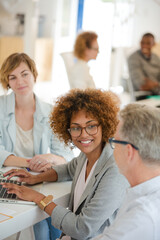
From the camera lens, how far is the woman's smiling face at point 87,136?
169cm

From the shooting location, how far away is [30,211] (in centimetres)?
156

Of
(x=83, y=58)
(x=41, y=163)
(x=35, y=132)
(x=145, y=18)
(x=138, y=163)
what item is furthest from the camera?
(x=145, y=18)

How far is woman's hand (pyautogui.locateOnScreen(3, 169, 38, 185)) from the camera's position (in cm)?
184

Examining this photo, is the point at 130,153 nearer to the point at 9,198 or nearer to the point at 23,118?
the point at 9,198

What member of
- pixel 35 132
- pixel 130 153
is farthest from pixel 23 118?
pixel 130 153

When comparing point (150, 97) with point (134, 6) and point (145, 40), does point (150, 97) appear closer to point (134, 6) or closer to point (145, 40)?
point (145, 40)

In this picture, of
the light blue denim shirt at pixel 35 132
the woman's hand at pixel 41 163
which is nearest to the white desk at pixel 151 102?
the light blue denim shirt at pixel 35 132

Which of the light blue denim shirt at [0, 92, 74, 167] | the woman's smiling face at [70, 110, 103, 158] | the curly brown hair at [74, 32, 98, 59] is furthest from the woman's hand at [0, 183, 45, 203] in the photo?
the curly brown hair at [74, 32, 98, 59]

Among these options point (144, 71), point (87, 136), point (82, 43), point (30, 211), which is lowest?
point (30, 211)

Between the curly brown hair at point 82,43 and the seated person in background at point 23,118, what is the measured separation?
218cm

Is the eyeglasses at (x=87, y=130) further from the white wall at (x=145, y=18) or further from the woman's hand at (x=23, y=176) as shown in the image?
the white wall at (x=145, y=18)

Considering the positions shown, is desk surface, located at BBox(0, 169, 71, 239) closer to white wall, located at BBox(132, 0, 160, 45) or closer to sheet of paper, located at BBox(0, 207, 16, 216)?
sheet of paper, located at BBox(0, 207, 16, 216)

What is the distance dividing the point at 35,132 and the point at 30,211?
82 cm

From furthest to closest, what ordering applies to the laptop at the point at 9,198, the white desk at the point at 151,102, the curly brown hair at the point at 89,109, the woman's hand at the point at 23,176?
the white desk at the point at 151,102, the woman's hand at the point at 23,176, the curly brown hair at the point at 89,109, the laptop at the point at 9,198
